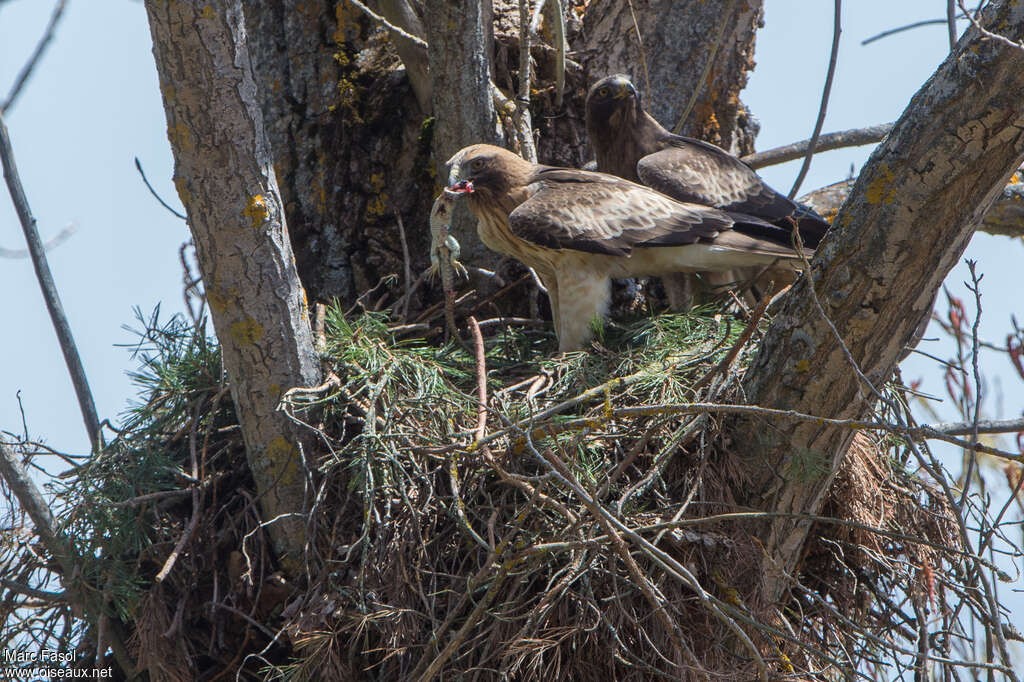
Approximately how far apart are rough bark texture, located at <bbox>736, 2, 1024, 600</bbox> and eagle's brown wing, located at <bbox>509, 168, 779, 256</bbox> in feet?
4.09

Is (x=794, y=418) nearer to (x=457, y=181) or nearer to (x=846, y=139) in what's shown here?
(x=457, y=181)

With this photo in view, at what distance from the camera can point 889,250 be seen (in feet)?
9.04

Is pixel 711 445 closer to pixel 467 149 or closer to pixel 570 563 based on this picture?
pixel 570 563

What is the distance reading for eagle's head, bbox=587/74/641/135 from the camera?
464 centimetres

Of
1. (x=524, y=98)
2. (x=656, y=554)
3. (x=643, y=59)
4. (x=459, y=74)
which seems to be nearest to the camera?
(x=656, y=554)

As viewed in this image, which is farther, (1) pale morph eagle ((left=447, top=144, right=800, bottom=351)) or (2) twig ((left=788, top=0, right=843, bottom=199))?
(1) pale morph eagle ((left=447, top=144, right=800, bottom=351))

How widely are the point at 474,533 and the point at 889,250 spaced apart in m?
1.43

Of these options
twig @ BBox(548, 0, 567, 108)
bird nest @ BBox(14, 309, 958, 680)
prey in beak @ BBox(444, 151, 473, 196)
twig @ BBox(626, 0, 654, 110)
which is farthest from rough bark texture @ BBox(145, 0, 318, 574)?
twig @ BBox(626, 0, 654, 110)

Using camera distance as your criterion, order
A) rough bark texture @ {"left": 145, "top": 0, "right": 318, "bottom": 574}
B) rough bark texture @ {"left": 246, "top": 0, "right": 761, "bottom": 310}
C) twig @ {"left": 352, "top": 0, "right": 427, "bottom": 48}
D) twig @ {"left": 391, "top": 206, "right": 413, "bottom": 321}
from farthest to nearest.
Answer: rough bark texture @ {"left": 246, "top": 0, "right": 761, "bottom": 310}
twig @ {"left": 391, "top": 206, "right": 413, "bottom": 321}
twig @ {"left": 352, "top": 0, "right": 427, "bottom": 48}
rough bark texture @ {"left": 145, "top": 0, "right": 318, "bottom": 574}

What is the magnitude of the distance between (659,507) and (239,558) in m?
1.44

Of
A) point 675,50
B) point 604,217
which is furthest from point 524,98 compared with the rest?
point 675,50

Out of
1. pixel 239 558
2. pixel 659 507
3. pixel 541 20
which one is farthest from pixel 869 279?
pixel 541 20

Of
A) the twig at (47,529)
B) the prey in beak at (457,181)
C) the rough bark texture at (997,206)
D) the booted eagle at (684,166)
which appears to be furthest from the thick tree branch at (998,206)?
the twig at (47,529)

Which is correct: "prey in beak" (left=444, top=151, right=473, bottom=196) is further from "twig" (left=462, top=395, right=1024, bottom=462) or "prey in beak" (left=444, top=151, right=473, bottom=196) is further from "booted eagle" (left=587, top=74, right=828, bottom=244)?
"twig" (left=462, top=395, right=1024, bottom=462)
